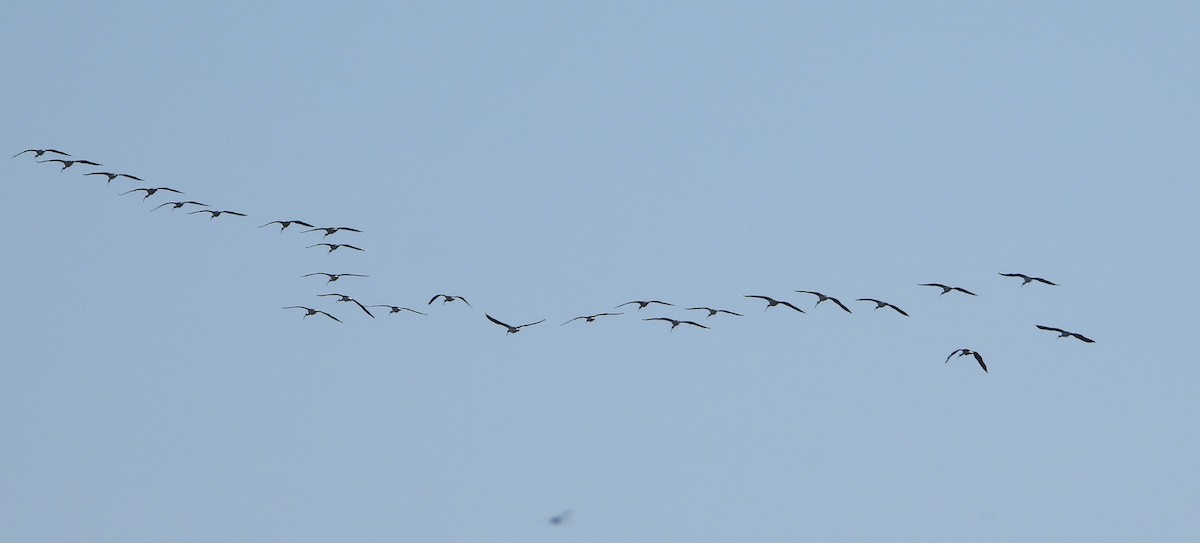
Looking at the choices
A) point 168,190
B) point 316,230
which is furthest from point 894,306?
point 168,190

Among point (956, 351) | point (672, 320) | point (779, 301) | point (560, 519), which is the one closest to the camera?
point (956, 351)

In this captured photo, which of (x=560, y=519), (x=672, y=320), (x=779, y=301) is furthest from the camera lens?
(x=560, y=519)

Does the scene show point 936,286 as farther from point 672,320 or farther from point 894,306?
point 672,320

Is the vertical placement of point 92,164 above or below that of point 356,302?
above

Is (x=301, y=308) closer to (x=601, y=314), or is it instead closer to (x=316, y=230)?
(x=316, y=230)

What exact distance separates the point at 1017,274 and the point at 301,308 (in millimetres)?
38546

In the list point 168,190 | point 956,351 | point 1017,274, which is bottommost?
point 956,351

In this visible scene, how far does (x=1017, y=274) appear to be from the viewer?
323 feet

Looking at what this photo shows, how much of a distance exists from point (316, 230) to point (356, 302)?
14.6ft

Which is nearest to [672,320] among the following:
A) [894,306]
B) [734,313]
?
[734,313]

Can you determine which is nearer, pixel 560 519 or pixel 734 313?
pixel 734 313

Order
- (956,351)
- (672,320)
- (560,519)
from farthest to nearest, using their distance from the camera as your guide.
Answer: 1. (560,519)
2. (672,320)
3. (956,351)

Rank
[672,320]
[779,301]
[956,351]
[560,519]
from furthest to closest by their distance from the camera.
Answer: [560,519]
[672,320]
[779,301]
[956,351]

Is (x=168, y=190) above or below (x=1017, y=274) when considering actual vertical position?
above
